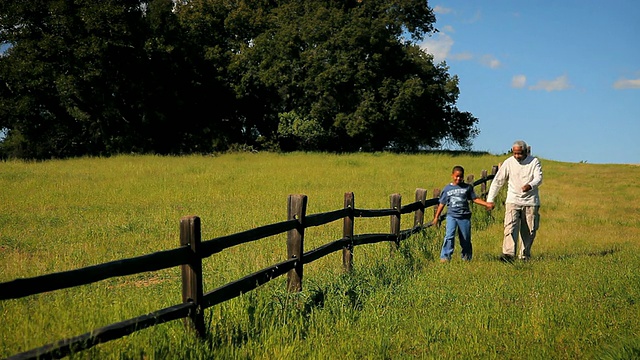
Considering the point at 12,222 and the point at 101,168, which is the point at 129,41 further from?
the point at 12,222

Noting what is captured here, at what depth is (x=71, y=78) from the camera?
35.0 m

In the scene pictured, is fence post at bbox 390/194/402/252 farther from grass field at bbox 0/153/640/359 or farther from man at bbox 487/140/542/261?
man at bbox 487/140/542/261

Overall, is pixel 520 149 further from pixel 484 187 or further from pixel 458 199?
pixel 484 187

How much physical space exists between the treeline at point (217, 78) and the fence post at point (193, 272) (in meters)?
33.1

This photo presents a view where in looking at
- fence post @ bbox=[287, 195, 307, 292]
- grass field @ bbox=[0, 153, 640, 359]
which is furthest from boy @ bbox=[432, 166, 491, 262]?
fence post @ bbox=[287, 195, 307, 292]

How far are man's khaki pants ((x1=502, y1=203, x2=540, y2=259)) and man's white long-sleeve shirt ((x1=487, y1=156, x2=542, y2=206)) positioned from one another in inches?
5.1

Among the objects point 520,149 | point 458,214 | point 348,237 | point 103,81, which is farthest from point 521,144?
point 103,81

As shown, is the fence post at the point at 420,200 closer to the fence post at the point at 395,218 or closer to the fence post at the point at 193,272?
the fence post at the point at 395,218

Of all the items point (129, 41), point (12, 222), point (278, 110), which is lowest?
point (12, 222)

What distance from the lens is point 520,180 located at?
34.2ft

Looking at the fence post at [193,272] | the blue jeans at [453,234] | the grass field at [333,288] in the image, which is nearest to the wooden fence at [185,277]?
the fence post at [193,272]

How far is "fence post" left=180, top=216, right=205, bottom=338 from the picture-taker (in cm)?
525

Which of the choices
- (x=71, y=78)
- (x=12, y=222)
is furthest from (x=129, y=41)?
(x=12, y=222)

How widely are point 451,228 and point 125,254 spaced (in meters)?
5.87
